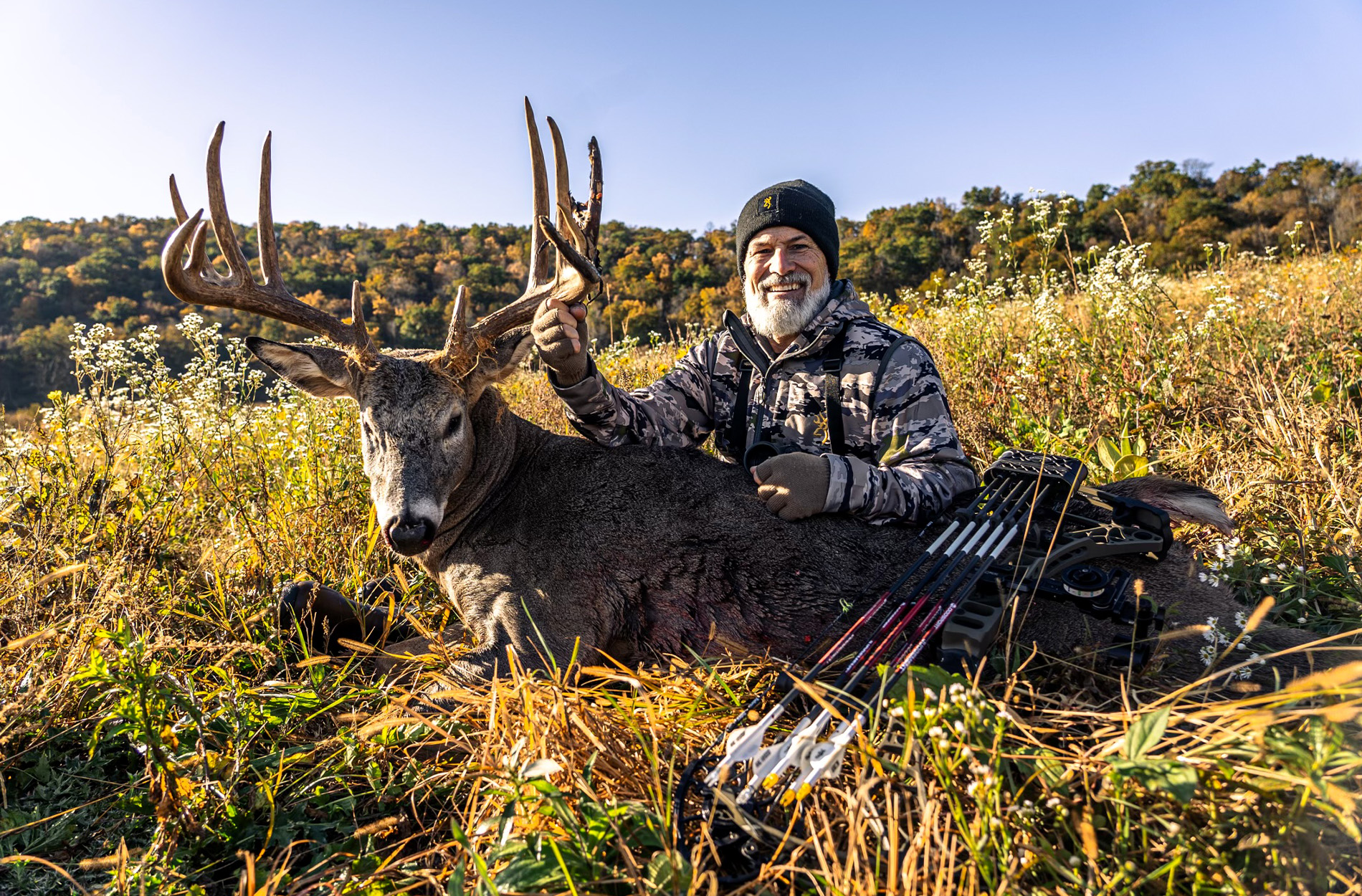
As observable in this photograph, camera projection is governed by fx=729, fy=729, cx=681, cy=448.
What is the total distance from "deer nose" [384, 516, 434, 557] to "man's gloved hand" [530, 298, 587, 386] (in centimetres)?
100

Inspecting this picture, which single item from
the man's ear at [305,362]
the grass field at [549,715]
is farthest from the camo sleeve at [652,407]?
the grass field at [549,715]

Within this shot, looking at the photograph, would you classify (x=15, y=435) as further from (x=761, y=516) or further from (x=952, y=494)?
(x=952, y=494)

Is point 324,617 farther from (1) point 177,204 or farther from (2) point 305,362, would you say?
(1) point 177,204

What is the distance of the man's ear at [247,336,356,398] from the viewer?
11.3 ft

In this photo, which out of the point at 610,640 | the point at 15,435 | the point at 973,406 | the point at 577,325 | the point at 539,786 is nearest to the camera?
the point at 539,786

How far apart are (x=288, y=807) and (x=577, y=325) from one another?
7.49 ft

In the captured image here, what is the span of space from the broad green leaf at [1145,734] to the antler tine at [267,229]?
3.40 metres

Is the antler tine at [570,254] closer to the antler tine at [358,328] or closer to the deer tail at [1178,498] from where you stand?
the antler tine at [358,328]

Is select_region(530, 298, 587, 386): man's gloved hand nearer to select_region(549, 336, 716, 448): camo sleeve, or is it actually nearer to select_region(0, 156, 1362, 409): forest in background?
select_region(549, 336, 716, 448): camo sleeve

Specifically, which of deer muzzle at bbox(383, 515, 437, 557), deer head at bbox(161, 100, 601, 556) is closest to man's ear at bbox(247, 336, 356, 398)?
deer head at bbox(161, 100, 601, 556)

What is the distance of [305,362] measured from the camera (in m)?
3.50

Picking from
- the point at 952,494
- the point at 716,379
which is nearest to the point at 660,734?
the point at 952,494

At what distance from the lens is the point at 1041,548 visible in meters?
2.85

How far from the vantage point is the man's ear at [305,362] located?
135 inches
